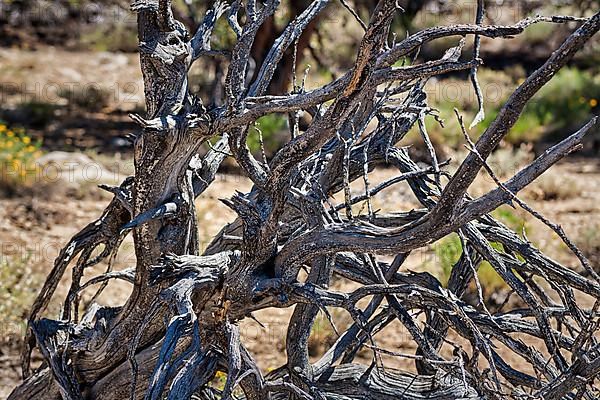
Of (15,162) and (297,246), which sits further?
(15,162)

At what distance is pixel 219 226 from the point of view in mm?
7543

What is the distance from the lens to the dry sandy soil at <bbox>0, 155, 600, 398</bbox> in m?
5.74

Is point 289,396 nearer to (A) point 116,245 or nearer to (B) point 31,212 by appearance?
(A) point 116,245

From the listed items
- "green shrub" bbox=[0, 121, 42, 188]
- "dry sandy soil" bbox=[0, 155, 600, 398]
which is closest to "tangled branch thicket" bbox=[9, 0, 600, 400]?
"dry sandy soil" bbox=[0, 155, 600, 398]

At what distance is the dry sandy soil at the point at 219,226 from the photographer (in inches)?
226

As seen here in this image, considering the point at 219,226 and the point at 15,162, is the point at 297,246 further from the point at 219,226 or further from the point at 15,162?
the point at 15,162

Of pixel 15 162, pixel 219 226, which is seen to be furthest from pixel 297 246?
pixel 15 162

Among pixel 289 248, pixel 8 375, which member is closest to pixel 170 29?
pixel 289 248

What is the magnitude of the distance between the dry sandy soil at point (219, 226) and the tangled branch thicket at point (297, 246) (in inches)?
68.1

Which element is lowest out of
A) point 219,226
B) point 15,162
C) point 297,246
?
point 297,246

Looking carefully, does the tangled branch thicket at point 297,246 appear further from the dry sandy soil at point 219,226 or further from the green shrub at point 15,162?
the green shrub at point 15,162

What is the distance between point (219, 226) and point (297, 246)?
4958 millimetres

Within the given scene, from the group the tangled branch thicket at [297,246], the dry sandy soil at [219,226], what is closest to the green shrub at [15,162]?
the dry sandy soil at [219,226]

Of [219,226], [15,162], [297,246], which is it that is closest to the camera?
[297,246]
